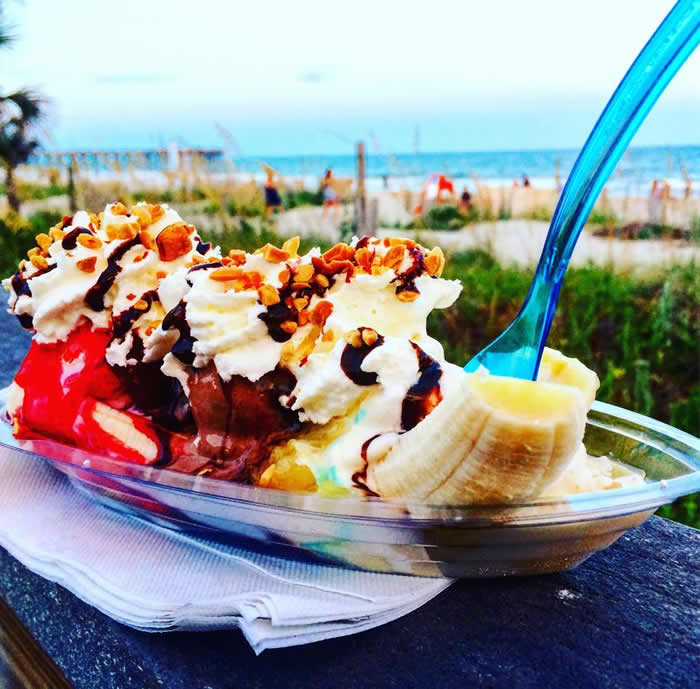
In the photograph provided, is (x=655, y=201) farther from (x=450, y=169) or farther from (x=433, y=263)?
(x=433, y=263)

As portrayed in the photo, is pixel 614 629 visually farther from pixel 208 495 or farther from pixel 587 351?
pixel 587 351

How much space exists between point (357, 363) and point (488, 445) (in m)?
0.18

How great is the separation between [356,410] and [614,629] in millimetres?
308

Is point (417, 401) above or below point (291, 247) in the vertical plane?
below

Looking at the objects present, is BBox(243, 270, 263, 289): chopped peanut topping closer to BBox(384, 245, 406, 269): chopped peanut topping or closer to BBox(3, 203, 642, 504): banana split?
BBox(3, 203, 642, 504): banana split

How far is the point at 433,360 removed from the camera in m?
0.76

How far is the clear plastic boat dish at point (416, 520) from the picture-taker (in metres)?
0.64

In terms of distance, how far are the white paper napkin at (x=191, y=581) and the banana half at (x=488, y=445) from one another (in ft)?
0.33

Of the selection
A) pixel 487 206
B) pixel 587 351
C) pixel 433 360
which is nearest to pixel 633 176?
pixel 487 206

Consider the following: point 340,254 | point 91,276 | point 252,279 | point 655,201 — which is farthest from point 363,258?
point 655,201

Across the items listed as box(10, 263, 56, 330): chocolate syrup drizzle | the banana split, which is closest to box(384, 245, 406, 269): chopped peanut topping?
the banana split

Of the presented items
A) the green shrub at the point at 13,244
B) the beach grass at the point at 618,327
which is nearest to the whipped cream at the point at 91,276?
the beach grass at the point at 618,327

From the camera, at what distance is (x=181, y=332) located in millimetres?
813

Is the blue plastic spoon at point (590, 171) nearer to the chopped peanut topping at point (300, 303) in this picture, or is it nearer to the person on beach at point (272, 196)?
the chopped peanut topping at point (300, 303)
